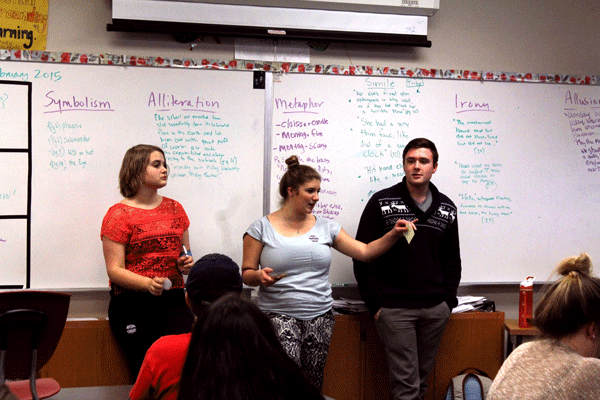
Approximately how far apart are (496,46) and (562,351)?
96.8 inches

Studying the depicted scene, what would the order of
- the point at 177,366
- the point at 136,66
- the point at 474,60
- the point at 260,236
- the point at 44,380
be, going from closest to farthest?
the point at 177,366, the point at 44,380, the point at 260,236, the point at 136,66, the point at 474,60

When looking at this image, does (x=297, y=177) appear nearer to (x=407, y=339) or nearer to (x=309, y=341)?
(x=309, y=341)

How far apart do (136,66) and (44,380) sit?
167 cm

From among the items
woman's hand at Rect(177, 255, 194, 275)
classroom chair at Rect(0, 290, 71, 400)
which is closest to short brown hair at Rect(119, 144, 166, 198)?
woman's hand at Rect(177, 255, 194, 275)

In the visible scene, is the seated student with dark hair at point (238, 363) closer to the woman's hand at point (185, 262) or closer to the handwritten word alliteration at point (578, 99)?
the woman's hand at point (185, 262)

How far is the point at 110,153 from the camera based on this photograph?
9.98 feet

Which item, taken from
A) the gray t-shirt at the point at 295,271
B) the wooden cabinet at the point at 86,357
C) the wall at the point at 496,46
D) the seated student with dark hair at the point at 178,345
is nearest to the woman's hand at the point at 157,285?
the gray t-shirt at the point at 295,271

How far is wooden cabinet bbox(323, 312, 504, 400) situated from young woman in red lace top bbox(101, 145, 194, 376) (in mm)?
880

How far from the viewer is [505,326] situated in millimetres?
3125

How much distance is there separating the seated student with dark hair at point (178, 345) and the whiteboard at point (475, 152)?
167 cm

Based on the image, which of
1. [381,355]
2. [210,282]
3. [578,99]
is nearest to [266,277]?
[210,282]

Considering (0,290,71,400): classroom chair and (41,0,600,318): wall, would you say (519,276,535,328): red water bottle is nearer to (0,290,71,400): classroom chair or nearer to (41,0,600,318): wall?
(41,0,600,318): wall

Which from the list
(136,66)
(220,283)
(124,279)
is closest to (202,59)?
(136,66)

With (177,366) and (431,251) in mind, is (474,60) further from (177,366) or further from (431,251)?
(177,366)
